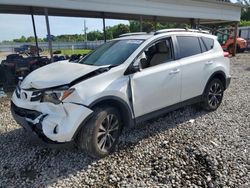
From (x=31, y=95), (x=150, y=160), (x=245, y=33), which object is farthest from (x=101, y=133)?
(x=245, y=33)

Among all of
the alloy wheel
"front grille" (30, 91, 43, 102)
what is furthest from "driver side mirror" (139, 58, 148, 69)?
the alloy wheel

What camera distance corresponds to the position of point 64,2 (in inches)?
299

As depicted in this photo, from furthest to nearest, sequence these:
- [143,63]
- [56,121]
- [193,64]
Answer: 1. [193,64]
2. [143,63]
3. [56,121]

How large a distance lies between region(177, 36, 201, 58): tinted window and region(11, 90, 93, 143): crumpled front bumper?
2.26 m

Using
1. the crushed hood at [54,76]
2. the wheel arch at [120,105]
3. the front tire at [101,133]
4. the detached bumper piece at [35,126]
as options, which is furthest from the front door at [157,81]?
the detached bumper piece at [35,126]

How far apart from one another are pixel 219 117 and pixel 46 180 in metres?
3.55

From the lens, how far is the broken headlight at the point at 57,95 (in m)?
2.87

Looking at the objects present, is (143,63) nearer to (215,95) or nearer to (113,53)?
(113,53)

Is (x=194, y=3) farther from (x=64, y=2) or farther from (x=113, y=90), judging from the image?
(x=113, y=90)

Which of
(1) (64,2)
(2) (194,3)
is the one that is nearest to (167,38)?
(1) (64,2)

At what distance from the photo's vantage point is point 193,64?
435 centimetres

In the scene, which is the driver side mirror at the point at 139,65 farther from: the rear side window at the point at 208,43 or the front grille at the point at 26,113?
the rear side window at the point at 208,43

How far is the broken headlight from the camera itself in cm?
287

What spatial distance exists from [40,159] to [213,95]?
3.69 metres
